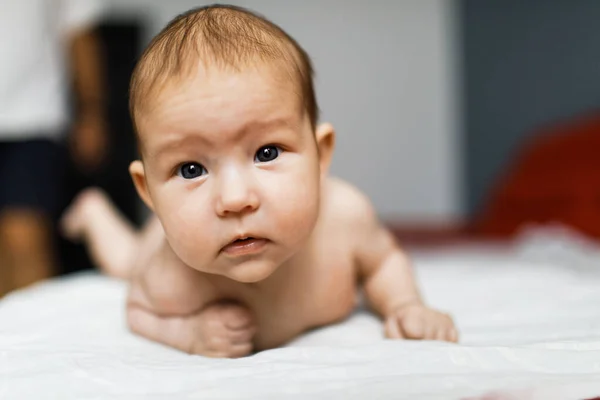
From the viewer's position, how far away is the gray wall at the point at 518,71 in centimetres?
253

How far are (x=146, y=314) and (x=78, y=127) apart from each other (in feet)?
5.39

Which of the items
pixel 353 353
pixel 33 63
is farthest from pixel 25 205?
pixel 353 353

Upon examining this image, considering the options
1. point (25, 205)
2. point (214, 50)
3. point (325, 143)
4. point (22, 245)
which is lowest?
point (22, 245)

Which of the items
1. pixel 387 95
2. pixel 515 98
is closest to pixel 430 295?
pixel 515 98

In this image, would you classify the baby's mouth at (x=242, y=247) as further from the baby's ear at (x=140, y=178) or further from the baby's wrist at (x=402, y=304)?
the baby's wrist at (x=402, y=304)

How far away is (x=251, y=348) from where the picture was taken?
0.92 meters

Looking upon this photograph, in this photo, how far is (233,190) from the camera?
740mm

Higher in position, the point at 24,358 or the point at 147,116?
the point at 147,116

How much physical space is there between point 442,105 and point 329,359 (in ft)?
9.11

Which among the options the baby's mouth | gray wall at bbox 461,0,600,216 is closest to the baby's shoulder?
the baby's mouth

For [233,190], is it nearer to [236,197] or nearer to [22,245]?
[236,197]

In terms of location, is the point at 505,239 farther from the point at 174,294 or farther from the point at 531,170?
the point at 174,294

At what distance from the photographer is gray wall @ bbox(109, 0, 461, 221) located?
3365 mm

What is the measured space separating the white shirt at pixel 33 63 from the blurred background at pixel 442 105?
36cm
